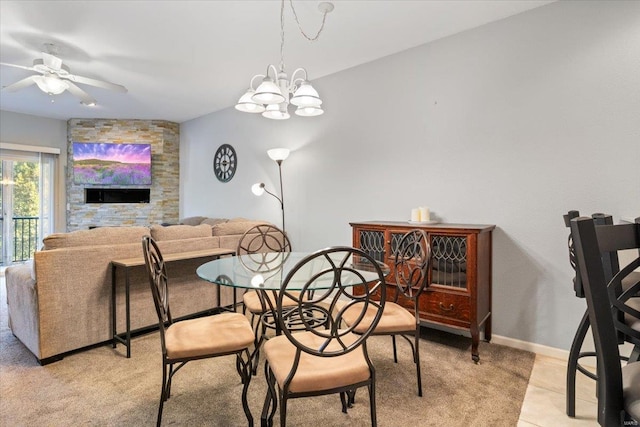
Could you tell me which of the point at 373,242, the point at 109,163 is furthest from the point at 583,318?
the point at 109,163

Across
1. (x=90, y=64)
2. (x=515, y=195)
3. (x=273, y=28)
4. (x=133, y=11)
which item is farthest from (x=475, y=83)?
(x=90, y=64)

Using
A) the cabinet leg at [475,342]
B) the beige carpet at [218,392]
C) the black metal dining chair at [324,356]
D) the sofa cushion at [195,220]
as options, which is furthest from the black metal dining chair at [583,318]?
the sofa cushion at [195,220]

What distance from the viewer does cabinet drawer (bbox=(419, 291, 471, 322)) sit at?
2.43 m

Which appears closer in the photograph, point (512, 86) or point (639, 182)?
point (639, 182)

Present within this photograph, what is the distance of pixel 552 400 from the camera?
1.93m

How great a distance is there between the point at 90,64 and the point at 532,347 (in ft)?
16.6

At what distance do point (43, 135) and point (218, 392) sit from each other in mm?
6225

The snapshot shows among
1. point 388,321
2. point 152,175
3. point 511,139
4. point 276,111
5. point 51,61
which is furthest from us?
point 152,175

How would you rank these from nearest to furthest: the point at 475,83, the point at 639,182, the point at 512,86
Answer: the point at 639,182 < the point at 512,86 < the point at 475,83

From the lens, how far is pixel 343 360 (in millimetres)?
1417

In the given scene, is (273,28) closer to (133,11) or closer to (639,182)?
(133,11)

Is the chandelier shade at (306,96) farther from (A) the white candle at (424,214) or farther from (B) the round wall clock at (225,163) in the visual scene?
(B) the round wall clock at (225,163)

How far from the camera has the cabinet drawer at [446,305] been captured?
2.43 m

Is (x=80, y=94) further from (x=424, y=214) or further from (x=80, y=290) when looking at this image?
(x=424, y=214)
